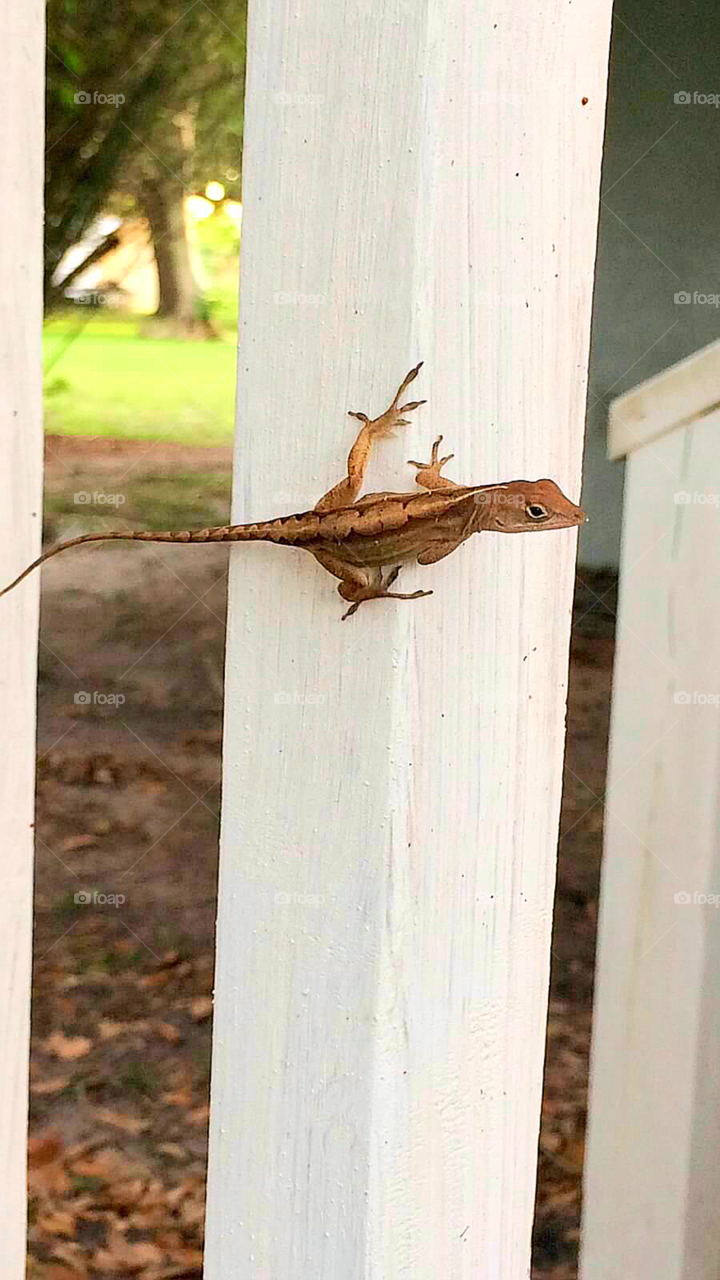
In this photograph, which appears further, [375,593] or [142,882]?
[142,882]

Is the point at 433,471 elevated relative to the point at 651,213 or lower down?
lower down

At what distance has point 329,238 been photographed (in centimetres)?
100

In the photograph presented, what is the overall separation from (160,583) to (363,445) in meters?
8.44

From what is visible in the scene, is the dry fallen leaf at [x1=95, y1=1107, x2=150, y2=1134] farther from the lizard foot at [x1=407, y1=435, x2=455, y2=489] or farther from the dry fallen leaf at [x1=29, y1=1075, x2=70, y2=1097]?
the lizard foot at [x1=407, y1=435, x2=455, y2=489]

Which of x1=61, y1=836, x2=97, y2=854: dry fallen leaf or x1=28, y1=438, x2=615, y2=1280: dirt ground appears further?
x1=61, y1=836, x2=97, y2=854: dry fallen leaf

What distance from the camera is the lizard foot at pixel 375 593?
39.8 inches

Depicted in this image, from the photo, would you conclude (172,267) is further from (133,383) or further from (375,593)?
(375,593)

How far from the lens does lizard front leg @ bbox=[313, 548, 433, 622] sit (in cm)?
101

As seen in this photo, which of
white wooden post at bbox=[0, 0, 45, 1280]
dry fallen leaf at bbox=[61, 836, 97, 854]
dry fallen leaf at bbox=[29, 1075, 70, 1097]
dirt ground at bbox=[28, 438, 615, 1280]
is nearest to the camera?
white wooden post at bbox=[0, 0, 45, 1280]

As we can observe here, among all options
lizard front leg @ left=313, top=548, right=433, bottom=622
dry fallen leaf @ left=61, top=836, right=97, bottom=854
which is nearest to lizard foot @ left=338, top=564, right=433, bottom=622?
lizard front leg @ left=313, top=548, right=433, bottom=622

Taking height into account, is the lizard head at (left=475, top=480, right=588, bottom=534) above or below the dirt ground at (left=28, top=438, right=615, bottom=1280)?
above

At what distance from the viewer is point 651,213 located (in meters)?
8.09

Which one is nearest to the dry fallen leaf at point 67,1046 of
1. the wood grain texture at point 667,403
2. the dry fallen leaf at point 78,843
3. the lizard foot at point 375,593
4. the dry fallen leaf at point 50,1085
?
the dry fallen leaf at point 50,1085

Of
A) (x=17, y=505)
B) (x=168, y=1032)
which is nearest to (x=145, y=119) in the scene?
(x=168, y=1032)
